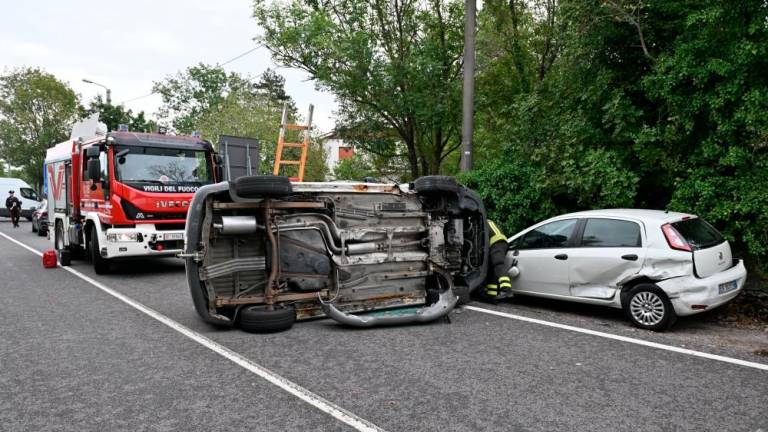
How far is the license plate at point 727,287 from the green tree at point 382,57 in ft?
28.8

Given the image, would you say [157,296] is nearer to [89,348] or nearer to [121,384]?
[89,348]

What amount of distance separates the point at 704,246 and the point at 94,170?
32.4ft

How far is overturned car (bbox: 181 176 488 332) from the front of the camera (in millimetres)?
5918

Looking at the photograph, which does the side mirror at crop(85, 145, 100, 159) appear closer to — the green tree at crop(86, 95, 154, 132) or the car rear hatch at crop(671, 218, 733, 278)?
the car rear hatch at crop(671, 218, 733, 278)

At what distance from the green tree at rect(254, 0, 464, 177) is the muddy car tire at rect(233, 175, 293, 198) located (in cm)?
846

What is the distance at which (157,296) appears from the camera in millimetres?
8227

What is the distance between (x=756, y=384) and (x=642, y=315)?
70.7 inches

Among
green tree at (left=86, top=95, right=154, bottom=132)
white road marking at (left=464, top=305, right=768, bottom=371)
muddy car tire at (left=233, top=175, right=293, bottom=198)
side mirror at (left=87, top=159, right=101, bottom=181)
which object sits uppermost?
green tree at (left=86, top=95, right=154, bottom=132)

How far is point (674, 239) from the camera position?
19.6 feet

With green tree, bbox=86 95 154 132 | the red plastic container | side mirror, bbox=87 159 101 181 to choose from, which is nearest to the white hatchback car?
side mirror, bbox=87 159 101 181

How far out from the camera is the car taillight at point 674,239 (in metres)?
5.92

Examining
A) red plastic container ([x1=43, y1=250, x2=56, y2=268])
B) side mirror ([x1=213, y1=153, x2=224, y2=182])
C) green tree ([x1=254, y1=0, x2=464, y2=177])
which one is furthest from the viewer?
green tree ([x1=254, y1=0, x2=464, y2=177])

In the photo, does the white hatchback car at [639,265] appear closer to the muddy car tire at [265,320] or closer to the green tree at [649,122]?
the green tree at [649,122]

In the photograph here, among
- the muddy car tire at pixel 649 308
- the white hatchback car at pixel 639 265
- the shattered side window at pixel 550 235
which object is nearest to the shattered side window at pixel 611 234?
the white hatchback car at pixel 639 265
